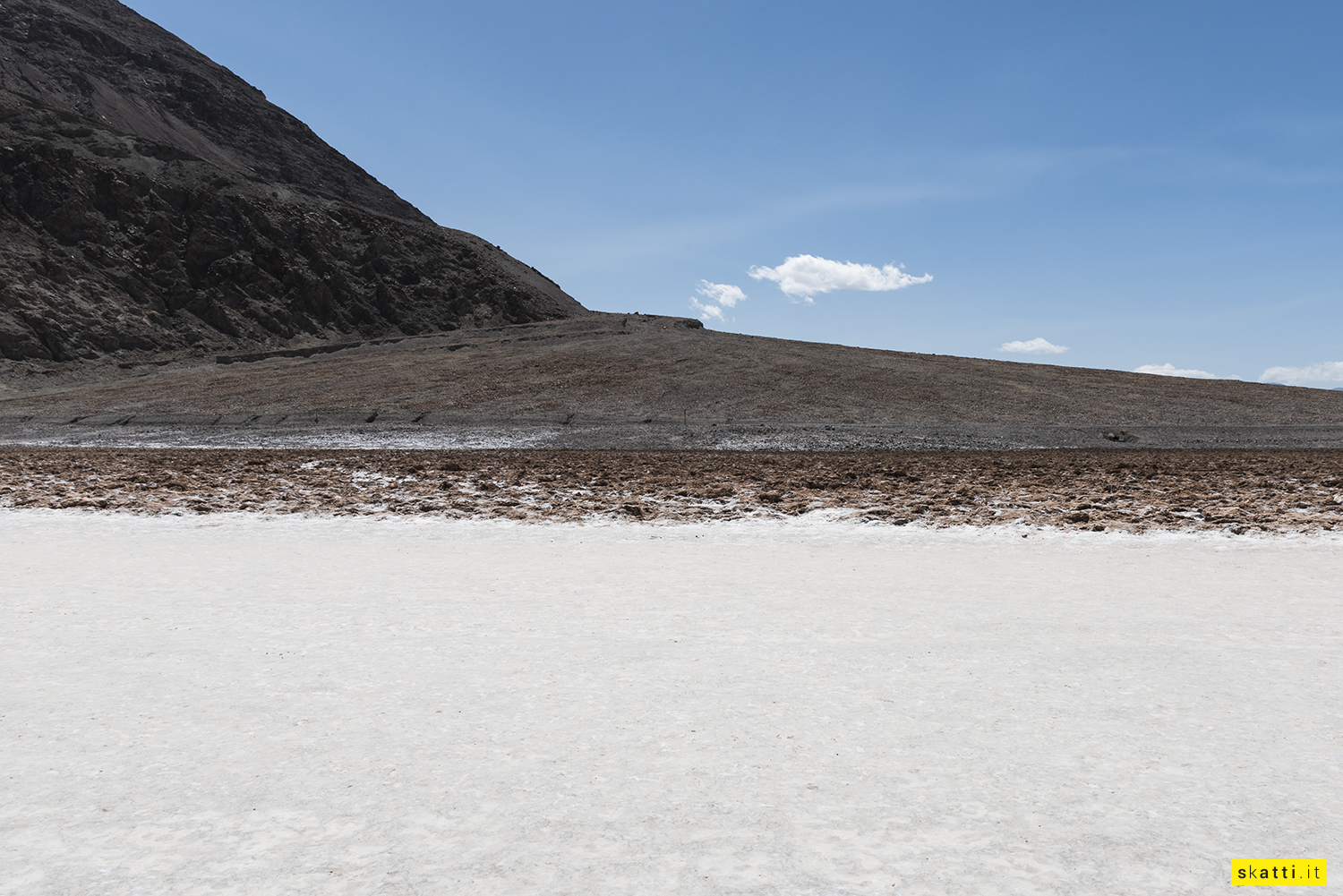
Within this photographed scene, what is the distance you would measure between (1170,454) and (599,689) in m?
21.8

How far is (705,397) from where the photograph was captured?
34.9 meters

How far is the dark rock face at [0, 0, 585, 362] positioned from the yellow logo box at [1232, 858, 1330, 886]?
6020 cm

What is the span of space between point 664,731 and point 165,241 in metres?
71.2

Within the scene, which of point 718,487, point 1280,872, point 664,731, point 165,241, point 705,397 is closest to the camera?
point 1280,872

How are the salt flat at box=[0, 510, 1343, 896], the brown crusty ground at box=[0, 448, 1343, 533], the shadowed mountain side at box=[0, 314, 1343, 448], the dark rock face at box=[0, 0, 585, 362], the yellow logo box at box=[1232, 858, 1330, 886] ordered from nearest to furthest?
1. the yellow logo box at box=[1232, 858, 1330, 886]
2. the salt flat at box=[0, 510, 1343, 896]
3. the brown crusty ground at box=[0, 448, 1343, 533]
4. the shadowed mountain side at box=[0, 314, 1343, 448]
5. the dark rock face at box=[0, 0, 585, 362]

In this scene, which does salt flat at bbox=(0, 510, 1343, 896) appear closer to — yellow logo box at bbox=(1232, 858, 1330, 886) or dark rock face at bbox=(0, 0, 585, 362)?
yellow logo box at bbox=(1232, 858, 1330, 886)

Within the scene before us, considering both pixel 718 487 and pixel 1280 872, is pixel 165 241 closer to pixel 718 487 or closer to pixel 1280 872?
pixel 718 487

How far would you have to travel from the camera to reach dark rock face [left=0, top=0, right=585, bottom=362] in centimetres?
5450

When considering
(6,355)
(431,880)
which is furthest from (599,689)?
(6,355)

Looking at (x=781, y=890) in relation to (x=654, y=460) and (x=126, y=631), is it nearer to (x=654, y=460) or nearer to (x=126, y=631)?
(x=126, y=631)

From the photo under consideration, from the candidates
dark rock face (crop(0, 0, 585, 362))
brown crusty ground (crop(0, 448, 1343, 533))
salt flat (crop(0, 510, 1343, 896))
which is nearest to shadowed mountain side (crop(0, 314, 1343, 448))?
brown crusty ground (crop(0, 448, 1343, 533))

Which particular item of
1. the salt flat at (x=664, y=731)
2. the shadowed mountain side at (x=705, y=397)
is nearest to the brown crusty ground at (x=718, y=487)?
the salt flat at (x=664, y=731)

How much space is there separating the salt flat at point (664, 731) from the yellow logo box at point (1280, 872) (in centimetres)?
6

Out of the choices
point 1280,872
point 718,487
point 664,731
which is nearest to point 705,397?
point 718,487
